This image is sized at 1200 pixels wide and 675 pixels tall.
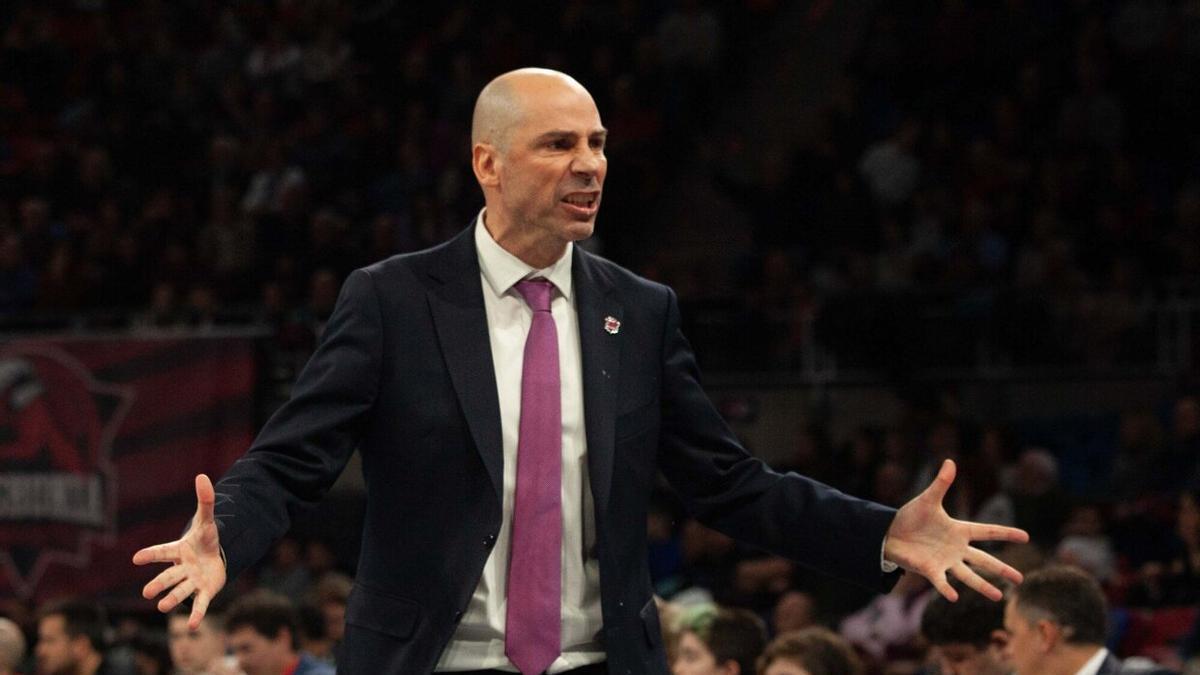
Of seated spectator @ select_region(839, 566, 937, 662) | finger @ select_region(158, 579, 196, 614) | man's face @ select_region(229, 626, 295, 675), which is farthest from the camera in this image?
seated spectator @ select_region(839, 566, 937, 662)

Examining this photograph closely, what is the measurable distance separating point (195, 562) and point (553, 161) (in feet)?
3.12

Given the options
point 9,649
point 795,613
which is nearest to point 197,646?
point 9,649

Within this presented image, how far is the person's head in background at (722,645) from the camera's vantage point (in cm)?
607

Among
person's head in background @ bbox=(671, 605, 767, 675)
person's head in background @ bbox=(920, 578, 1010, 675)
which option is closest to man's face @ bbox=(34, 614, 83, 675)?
person's head in background @ bbox=(671, 605, 767, 675)

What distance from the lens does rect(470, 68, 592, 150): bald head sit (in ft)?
11.0

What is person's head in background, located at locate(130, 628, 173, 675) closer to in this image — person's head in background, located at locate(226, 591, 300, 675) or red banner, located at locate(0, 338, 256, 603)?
red banner, located at locate(0, 338, 256, 603)

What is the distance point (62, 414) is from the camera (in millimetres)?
9773

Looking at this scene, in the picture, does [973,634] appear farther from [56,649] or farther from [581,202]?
[56,649]

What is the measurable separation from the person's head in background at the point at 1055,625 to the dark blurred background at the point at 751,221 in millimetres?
1995

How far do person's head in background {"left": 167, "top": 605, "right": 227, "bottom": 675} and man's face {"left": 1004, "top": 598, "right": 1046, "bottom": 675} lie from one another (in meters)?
3.73

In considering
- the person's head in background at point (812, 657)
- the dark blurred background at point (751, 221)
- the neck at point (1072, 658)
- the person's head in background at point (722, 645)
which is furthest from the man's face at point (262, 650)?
the neck at point (1072, 658)

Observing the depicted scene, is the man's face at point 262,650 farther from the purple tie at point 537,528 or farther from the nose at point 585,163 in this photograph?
the nose at point 585,163

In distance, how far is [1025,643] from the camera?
16.4ft

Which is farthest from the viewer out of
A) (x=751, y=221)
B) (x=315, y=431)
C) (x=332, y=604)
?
(x=751, y=221)
